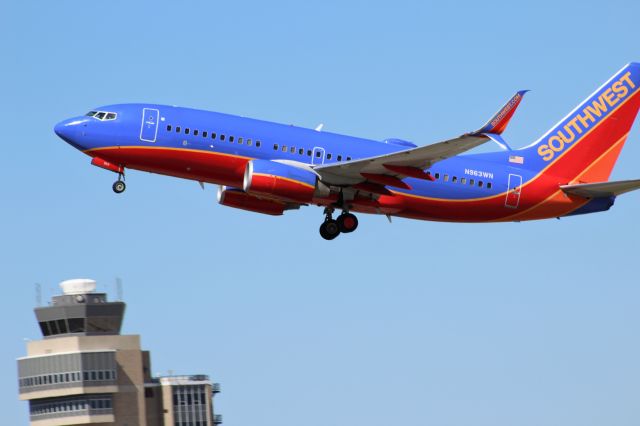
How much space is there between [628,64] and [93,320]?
1860 inches

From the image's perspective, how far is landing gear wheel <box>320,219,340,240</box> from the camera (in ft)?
189

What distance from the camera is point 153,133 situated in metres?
54.5

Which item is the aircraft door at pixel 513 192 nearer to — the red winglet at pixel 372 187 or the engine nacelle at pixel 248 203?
the red winglet at pixel 372 187

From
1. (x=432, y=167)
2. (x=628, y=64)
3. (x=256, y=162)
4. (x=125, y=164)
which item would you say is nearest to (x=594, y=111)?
(x=628, y=64)

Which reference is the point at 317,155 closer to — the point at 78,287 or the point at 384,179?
the point at 384,179

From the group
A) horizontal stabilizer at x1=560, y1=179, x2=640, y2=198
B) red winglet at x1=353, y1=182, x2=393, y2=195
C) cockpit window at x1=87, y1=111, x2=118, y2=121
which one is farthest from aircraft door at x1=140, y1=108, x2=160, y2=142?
horizontal stabilizer at x1=560, y1=179, x2=640, y2=198

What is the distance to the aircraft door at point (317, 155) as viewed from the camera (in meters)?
55.5

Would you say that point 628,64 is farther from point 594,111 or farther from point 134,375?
point 134,375

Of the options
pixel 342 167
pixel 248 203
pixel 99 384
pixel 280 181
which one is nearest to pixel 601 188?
pixel 342 167

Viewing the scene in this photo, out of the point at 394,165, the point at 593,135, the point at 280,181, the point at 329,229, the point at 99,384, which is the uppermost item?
the point at 593,135

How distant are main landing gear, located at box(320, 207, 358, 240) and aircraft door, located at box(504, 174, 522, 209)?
7.76 meters

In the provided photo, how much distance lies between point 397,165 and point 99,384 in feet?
133

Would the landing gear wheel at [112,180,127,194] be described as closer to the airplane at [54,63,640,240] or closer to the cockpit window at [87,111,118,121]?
the airplane at [54,63,640,240]

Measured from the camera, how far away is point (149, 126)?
5469cm
